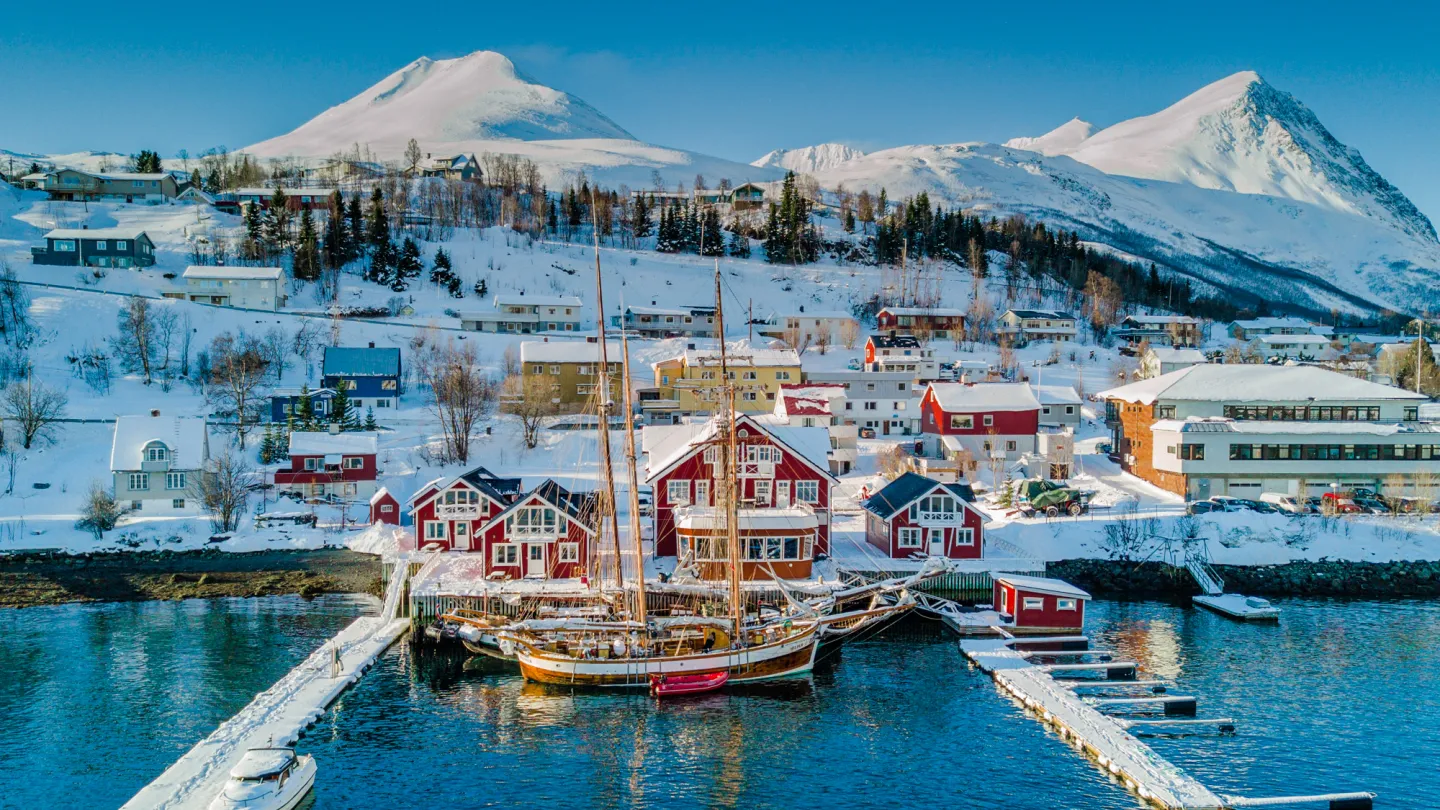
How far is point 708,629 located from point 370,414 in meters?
37.3

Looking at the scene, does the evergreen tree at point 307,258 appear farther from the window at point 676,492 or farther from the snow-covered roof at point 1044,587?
the snow-covered roof at point 1044,587

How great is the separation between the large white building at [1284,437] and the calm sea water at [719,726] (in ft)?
48.7

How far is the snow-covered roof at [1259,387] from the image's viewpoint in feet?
167

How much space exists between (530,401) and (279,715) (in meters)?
36.9

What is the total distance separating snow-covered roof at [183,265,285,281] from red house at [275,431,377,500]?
43.2 meters

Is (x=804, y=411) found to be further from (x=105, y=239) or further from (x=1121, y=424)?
(x=105, y=239)

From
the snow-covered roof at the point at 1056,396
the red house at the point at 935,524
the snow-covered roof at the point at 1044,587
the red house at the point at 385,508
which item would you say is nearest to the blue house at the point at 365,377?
the red house at the point at 385,508

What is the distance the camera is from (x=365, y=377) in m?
67.4

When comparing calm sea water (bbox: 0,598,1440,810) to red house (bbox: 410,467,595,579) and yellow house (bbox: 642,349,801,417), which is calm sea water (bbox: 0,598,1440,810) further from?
yellow house (bbox: 642,349,801,417)

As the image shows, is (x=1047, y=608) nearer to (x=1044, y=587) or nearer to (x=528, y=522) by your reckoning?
(x=1044, y=587)

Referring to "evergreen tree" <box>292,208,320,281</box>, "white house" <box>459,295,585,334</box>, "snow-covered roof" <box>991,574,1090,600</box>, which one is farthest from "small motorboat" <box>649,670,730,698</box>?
"evergreen tree" <box>292,208,320,281</box>

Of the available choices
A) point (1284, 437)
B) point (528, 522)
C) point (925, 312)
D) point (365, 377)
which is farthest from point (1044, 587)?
point (925, 312)

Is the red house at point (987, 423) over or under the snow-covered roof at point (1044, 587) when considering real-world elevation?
over

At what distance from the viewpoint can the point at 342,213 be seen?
110m
